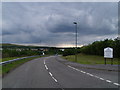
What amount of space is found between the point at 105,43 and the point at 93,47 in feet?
25.9

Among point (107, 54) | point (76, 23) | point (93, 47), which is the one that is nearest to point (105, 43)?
point (93, 47)

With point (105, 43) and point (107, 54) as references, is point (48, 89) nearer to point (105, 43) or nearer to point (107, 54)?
point (107, 54)

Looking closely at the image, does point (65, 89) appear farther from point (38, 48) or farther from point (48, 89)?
point (38, 48)

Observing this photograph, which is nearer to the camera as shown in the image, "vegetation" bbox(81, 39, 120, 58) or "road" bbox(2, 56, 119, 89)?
"road" bbox(2, 56, 119, 89)

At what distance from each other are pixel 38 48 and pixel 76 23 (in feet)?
255

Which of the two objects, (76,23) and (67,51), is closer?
(76,23)

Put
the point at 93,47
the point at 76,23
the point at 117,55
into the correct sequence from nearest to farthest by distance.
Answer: the point at 76,23 → the point at 117,55 → the point at 93,47

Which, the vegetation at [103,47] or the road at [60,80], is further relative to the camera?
the vegetation at [103,47]

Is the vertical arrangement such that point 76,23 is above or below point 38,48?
above

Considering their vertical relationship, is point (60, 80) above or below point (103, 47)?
below

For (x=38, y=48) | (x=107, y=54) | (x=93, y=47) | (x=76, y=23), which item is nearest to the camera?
(x=107, y=54)

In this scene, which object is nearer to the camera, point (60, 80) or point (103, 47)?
point (60, 80)

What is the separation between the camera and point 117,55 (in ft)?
191

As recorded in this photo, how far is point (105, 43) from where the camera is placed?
70562 mm
